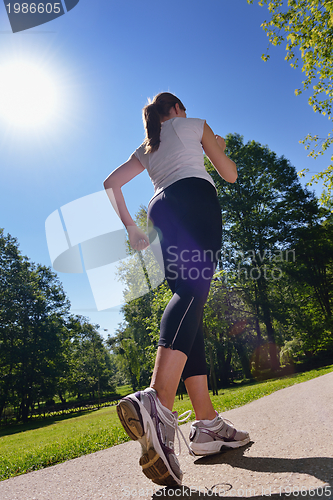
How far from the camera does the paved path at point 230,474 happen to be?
3.12 feet

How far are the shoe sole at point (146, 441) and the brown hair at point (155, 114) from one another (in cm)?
129

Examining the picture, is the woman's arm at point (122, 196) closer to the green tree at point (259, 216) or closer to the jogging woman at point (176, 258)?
the jogging woman at point (176, 258)

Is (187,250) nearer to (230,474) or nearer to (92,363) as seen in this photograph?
(230,474)

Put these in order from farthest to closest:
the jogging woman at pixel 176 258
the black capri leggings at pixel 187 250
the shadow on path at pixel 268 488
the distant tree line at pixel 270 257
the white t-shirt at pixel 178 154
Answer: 1. the distant tree line at pixel 270 257
2. the white t-shirt at pixel 178 154
3. the black capri leggings at pixel 187 250
4. the jogging woman at pixel 176 258
5. the shadow on path at pixel 268 488

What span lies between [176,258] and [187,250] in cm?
7

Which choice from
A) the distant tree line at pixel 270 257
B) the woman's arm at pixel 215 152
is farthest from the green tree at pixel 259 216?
the woman's arm at pixel 215 152

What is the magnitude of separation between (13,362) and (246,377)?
63.5ft

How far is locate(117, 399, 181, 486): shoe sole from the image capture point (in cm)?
95

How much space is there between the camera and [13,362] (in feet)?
80.0

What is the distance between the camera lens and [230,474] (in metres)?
1.11

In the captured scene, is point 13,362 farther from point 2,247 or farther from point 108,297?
point 108,297

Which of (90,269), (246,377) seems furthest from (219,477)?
(246,377)

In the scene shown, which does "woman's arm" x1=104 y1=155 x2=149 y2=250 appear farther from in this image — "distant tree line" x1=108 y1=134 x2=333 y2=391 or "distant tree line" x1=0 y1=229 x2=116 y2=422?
"distant tree line" x1=0 y1=229 x2=116 y2=422

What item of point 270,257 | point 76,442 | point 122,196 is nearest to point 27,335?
point 270,257
